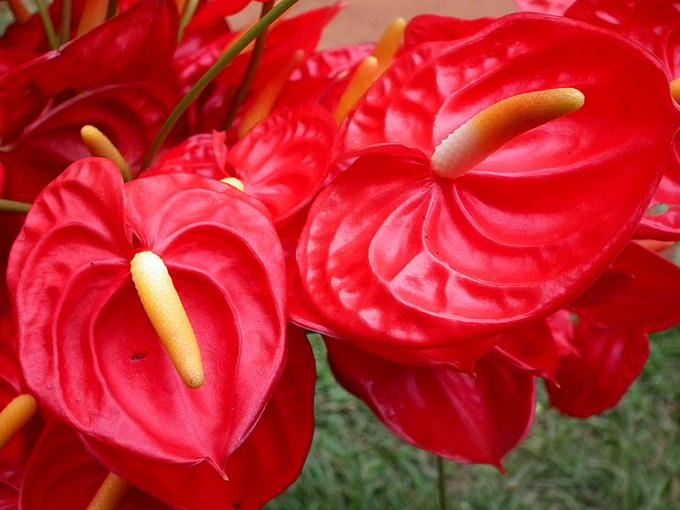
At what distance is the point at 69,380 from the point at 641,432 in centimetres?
131

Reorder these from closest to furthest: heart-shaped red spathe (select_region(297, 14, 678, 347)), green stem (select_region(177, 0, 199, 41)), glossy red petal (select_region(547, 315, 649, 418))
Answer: heart-shaped red spathe (select_region(297, 14, 678, 347)) → green stem (select_region(177, 0, 199, 41)) → glossy red petal (select_region(547, 315, 649, 418))

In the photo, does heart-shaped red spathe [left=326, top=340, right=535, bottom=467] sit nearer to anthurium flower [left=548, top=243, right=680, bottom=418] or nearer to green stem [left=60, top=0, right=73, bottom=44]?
anthurium flower [left=548, top=243, right=680, bottom=418]

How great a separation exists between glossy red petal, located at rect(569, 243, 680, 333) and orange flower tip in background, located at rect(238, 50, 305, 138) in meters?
0.24

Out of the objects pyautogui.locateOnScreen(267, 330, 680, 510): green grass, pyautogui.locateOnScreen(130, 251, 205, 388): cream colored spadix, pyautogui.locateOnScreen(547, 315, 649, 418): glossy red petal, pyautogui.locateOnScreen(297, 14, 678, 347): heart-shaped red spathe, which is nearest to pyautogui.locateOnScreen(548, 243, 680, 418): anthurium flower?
pyautogui.locateOnScreen(547, 315, 649, 418): glossy red petal

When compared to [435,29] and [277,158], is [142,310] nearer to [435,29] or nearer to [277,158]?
[277,158]

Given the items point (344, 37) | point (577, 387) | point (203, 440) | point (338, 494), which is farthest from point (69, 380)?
point (344, 37)

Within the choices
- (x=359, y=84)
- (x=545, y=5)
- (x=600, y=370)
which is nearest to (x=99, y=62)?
(x=359, y=84)

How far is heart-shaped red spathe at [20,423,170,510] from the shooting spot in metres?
0.41

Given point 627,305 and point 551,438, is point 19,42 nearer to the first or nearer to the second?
point 627,305

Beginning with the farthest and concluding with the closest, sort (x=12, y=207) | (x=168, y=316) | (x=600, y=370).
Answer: (x=600, y=370)
(x=12, y=207)
(x=168, y=316)

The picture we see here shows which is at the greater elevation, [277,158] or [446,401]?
[277,158]

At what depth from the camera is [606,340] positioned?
0.67 metres

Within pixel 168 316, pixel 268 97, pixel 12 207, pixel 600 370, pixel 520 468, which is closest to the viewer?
pixel 168 316

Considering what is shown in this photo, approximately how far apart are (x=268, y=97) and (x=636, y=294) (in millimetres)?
271
